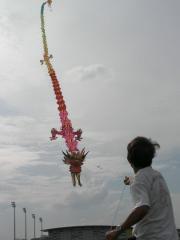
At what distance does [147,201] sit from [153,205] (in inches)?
7.1

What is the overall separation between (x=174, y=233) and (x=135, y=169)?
2.78ft

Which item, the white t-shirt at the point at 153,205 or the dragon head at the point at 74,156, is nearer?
the white t-shirt at the point at 153,205

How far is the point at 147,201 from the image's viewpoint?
600cm

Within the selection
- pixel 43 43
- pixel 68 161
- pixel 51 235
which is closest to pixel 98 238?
pixel 51 235

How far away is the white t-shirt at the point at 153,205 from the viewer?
6016 millimetres

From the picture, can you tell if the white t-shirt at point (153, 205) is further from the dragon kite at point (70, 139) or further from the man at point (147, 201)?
the dragon kite at point (70, 139)

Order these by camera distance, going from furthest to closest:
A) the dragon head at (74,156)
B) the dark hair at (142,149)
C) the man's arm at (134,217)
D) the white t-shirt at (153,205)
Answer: the dragon head at (74,156) < the dark hair at (142,149) < the white t-shirt at (153,205) < the man's arm at (134,217)

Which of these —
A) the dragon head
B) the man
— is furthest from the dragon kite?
the man

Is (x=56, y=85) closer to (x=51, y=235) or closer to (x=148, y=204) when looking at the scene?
(x=51, y=235)

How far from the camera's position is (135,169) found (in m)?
6.36

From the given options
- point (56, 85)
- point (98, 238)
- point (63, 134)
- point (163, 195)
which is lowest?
point (163, 195)

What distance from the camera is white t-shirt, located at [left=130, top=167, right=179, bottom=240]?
6016 mm

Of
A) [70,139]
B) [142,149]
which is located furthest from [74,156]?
[142,149]

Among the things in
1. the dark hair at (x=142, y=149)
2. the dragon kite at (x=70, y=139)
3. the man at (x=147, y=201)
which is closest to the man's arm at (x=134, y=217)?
the man at (x=147, y=201)
